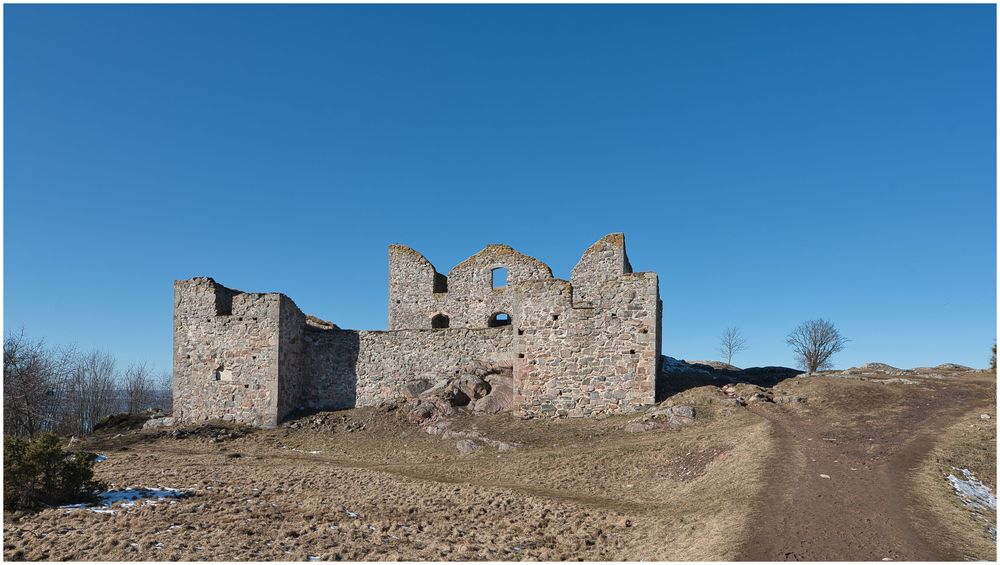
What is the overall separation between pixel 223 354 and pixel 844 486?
881 inches

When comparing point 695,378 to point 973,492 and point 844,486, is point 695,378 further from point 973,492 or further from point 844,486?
point 844,486

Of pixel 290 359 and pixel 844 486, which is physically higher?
pixel 290 359

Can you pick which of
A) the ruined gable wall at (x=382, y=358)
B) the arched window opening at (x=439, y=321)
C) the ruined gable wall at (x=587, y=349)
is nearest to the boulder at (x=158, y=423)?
the ruined gable wall at (x=382, y=358)

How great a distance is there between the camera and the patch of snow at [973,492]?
9781mm

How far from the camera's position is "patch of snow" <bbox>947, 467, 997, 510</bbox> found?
978cm

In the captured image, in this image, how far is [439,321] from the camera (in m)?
30.9

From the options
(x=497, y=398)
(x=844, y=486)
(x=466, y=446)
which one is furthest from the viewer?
(x=497, y=398)

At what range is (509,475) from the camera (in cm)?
1370

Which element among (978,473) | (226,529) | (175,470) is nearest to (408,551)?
(226,529)

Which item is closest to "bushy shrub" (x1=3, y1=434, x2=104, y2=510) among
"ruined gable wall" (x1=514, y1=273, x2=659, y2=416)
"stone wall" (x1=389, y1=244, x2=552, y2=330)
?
"ruined gable wall" (x1=514, y1=273, x2=659, y2=416)

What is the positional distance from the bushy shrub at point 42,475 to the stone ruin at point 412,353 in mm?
11838

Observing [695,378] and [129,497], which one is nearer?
[129,497]

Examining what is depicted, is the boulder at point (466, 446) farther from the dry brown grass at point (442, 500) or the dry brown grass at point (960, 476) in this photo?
the dry brown grass at point (960, 476)

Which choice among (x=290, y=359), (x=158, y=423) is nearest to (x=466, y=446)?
(x=290, y=359)
